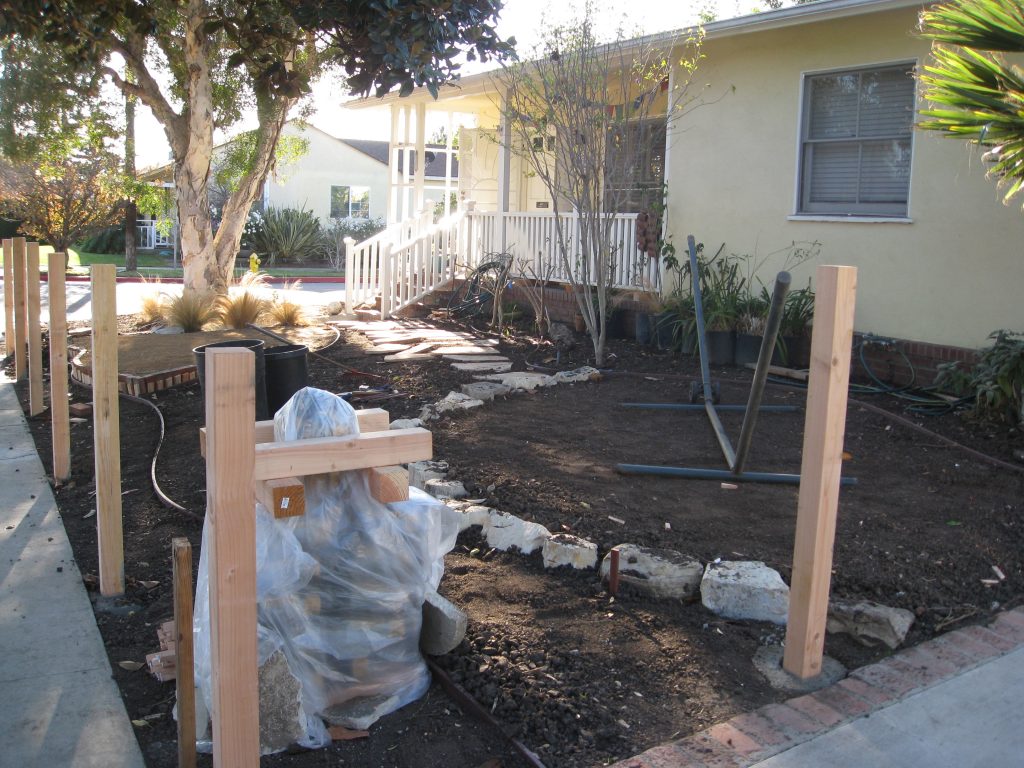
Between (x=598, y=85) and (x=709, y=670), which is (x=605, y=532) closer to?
(x=709, y=670)

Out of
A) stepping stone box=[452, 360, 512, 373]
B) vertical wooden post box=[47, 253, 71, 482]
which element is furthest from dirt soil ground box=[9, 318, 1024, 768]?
stepping stone box=[452, 360, 512, 373]

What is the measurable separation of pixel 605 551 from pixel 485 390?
3.39m

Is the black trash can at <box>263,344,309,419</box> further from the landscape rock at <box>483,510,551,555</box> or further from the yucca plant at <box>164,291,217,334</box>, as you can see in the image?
the yucca plant at <box>164,291,217,334</box>

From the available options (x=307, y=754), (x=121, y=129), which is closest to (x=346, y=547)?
(x=307, y=754)

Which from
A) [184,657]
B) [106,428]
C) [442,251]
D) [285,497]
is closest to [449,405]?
[106,428]

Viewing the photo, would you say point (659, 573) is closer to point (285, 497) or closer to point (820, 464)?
point (820, 464)

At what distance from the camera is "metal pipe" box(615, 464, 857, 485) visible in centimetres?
538

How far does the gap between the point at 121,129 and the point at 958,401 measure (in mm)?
12819

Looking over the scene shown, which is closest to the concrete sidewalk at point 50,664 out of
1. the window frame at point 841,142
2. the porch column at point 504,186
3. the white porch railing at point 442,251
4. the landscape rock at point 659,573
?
the landscape rock at point 659,573

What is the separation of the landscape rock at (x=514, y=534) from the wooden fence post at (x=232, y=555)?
6.55 feet

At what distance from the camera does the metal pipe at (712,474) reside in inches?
212

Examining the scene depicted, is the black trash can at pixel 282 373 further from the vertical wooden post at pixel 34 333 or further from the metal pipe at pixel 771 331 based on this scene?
the metal pipe at pixel 771 331

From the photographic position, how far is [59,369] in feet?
17.9

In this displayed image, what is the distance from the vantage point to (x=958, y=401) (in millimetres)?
7234
